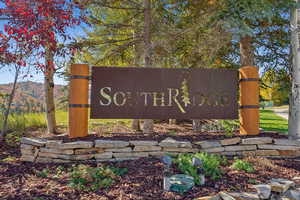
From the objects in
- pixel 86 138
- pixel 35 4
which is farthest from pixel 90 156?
pixel 35 4

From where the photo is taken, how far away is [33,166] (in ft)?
11.1

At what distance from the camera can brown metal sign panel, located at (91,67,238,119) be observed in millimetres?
3988

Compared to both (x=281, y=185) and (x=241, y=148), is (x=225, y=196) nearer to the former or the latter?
(x=281, y=185)

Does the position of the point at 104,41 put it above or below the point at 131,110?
above

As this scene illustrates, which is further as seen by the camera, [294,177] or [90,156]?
[90,156]

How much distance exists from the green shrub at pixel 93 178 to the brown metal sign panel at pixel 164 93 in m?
1.27

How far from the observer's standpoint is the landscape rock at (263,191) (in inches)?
94.7

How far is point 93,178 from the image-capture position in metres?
2.78

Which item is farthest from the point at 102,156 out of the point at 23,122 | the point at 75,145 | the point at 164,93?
the point at 23,122

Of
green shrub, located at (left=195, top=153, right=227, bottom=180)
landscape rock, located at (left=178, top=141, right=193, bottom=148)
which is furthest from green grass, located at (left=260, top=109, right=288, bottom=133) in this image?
green shrub, located at (left=195, top=153, right=227, bottom=180)

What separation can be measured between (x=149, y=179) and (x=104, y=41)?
4339 millimetres

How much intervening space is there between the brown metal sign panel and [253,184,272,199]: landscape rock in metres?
1.75

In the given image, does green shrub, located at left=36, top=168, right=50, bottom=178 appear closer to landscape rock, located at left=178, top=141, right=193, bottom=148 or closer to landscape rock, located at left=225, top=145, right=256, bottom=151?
landscape rock, located at left=178, top=141, right=193, bottom=148

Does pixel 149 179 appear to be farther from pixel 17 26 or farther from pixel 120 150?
pixel 17 26
